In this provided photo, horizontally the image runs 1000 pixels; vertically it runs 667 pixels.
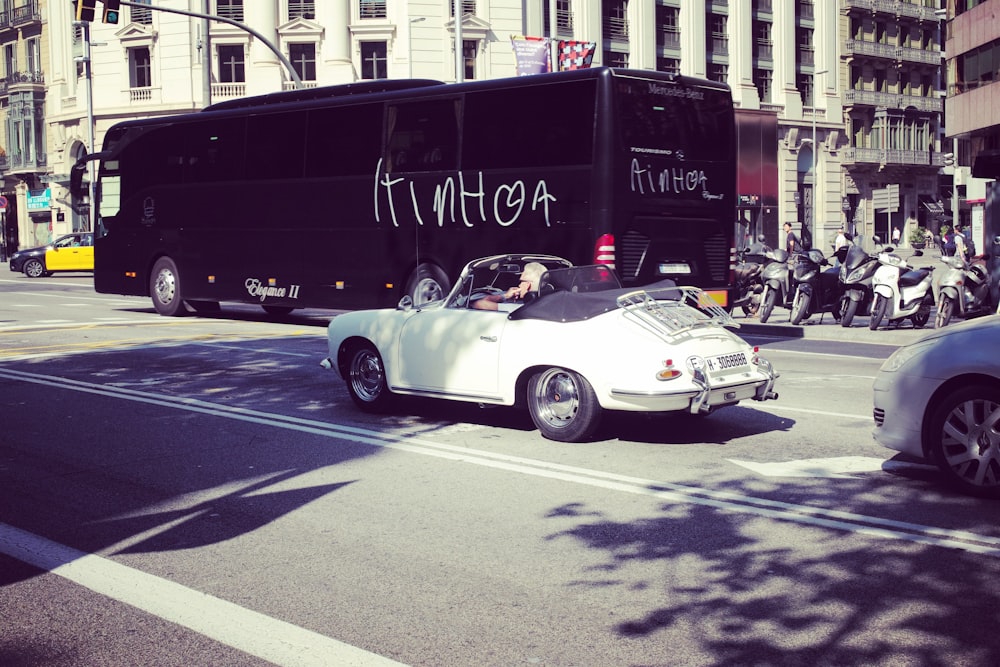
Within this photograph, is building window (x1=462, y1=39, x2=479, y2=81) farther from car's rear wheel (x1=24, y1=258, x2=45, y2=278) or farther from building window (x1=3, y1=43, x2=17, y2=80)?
building window (x1=3, y1=43, x2=17, y2=80)

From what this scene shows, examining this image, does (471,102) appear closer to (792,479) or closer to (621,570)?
(792,479)

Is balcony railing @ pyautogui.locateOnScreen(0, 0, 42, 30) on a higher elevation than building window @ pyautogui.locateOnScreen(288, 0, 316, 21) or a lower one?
higher

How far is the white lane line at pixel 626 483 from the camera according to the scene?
5.91m

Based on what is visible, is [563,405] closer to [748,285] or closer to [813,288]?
[813,288]

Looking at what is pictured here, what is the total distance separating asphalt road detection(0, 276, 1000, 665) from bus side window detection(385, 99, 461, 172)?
765cm

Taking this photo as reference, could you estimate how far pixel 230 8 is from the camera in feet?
176

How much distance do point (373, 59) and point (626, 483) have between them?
4908 centimetres

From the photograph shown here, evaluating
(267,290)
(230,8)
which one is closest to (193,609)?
(267,290)

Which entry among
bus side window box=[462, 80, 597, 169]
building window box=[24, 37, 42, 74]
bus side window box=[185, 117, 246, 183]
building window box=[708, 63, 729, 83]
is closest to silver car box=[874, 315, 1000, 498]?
bus side window box=[462, 80, 597, 169]

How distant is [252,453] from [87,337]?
9740mm

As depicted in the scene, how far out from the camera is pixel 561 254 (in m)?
16.1

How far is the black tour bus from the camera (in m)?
15.8

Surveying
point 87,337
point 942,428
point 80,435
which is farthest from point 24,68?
point 942,428

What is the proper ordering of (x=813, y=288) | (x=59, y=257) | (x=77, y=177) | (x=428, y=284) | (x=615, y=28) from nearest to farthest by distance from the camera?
(x=428, y=284) < (x=813, y=288) < (x=77, y=177) < (x=59, y=257) < (x=615, y=28)
